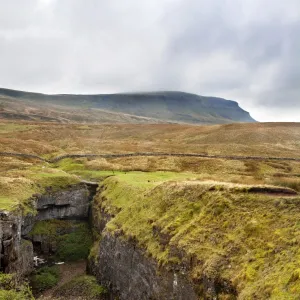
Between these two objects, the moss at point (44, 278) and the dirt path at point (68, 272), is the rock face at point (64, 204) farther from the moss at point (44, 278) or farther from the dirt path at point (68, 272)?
the dirt path at point (68, 272)

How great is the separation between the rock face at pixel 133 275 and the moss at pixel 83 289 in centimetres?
85

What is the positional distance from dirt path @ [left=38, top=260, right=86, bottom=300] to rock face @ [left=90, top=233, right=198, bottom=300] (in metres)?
2.97

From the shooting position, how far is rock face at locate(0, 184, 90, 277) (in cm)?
3841

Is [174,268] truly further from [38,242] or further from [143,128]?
[143,128]

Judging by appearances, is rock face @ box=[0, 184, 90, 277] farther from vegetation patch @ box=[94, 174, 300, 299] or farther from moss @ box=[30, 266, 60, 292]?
vegetation patch @ box=[94, 174, 300, 299]

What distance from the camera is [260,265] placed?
73.3 feet

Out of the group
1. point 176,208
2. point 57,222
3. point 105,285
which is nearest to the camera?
point 176,208

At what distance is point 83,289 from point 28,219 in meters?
13.0

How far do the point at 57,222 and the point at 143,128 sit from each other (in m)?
109

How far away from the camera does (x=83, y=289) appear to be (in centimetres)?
3897

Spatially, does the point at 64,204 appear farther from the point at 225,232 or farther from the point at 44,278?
the point at 225,232

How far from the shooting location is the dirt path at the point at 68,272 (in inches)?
1599

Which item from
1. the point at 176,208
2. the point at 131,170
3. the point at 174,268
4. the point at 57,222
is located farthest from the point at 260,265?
the point at 131,170

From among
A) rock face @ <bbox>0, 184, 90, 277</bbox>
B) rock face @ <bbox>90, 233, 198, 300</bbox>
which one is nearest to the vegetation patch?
rock face @ <bbox>90, 233, 198, 300</bbox>
